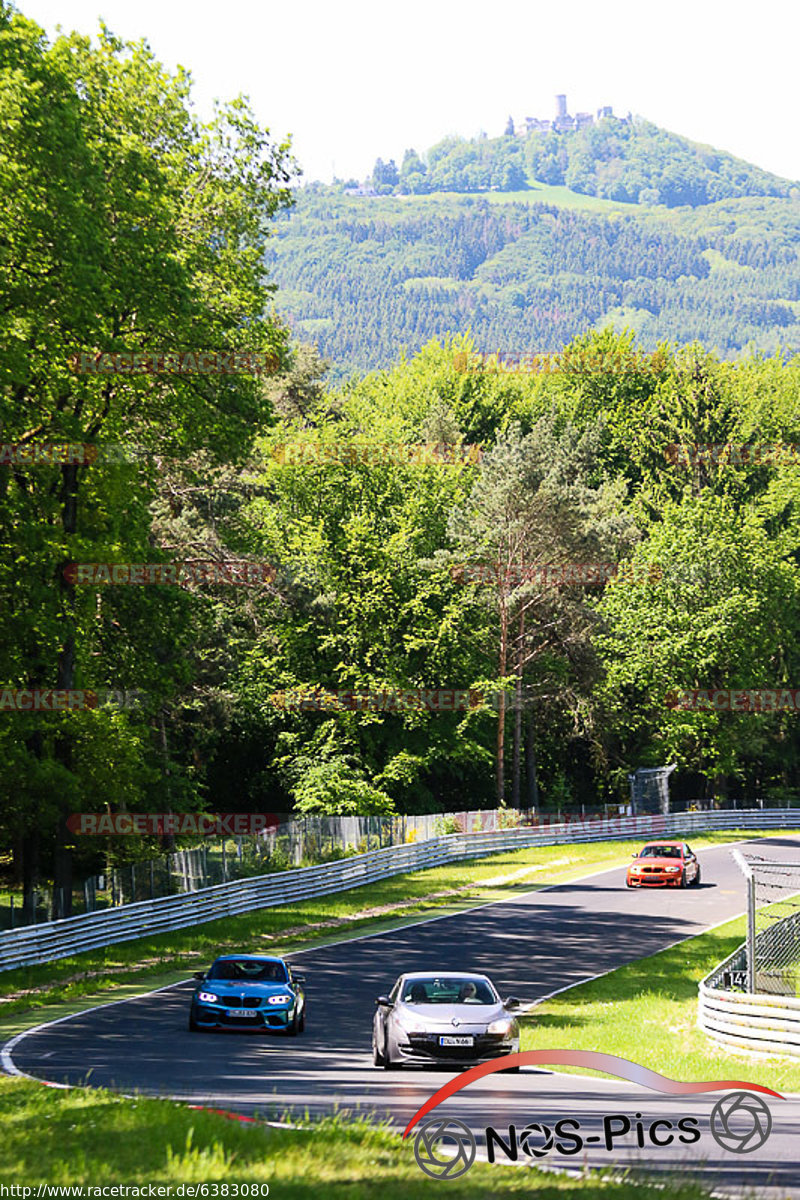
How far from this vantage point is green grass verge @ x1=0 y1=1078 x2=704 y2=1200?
8133mm

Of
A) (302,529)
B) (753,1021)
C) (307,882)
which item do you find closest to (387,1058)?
(753,1021)

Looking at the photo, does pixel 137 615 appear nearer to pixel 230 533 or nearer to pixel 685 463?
pixel 230 533

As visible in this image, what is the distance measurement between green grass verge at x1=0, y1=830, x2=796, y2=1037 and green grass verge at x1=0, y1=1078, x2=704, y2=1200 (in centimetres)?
972

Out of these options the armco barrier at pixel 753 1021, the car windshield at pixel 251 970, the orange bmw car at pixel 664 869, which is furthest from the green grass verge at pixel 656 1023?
the orange bmw car at pixel 664 869

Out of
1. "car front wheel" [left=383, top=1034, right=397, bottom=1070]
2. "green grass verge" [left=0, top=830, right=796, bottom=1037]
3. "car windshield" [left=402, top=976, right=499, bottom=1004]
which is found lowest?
"green grass verge" [left=0, top=830, right=796, bottom=1037]

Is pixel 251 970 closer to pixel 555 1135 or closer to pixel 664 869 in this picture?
pixel 555 1135

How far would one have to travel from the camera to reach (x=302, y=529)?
210ft

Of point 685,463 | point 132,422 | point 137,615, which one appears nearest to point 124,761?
point 137,615

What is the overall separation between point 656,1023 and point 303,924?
15.1m

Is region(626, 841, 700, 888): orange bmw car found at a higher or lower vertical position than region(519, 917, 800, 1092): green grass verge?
higher

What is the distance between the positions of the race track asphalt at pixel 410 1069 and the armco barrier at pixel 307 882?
13.0 ft

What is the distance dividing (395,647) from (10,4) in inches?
1465

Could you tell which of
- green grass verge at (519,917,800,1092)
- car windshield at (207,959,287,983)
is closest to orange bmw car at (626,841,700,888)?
green grass verge at (519,917,800,1092)

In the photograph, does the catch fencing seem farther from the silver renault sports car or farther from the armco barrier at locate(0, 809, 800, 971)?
the armco barrier at locate(0, 809, 800, 971)
